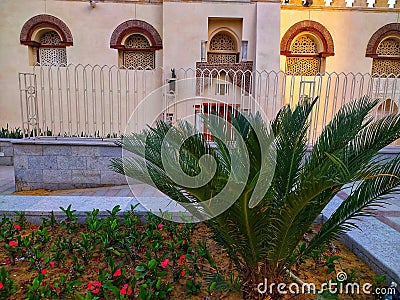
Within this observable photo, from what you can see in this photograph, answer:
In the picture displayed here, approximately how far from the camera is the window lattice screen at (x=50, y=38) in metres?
8.11

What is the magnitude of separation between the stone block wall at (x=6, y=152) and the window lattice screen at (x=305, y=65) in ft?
23.7

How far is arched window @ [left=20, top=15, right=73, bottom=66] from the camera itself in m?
7.70

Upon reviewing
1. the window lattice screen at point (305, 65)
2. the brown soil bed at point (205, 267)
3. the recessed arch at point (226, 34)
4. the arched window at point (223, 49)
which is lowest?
the brown soil bed at point (205, 267)

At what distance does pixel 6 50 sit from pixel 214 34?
5.39 meters

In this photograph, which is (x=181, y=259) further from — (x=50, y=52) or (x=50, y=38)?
(x=50, y=38)

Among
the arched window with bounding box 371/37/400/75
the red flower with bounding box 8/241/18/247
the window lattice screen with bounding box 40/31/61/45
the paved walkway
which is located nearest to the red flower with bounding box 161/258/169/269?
the paved walkway

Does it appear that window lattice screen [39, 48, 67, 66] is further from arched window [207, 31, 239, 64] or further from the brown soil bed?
the brown soil bed

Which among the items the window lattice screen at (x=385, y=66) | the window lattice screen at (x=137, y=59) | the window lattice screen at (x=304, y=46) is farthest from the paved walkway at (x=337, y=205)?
the window lattice screen at (x=385, y=66)

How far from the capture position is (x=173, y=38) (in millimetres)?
7586

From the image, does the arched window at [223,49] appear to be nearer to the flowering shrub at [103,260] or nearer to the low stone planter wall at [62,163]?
the low stone planter wall at [62,163]

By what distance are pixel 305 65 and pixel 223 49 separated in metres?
2.27

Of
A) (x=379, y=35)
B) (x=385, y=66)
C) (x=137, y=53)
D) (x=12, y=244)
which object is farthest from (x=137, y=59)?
(x=385, y=66)

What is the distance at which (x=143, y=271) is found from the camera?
2.15m

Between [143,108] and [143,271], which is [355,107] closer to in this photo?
[143,271]
